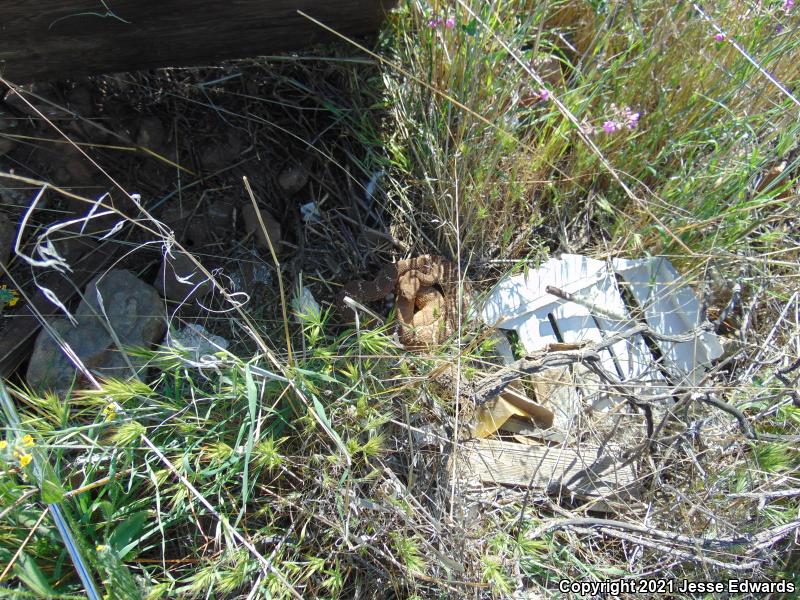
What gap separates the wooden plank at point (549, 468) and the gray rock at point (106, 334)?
40.5 inches

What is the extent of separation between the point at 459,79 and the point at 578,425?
1.18 m

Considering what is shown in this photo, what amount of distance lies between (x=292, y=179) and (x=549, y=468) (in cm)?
127

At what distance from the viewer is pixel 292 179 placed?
6.35 feet

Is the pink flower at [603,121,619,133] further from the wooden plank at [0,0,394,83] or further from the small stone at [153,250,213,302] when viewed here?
the small stone at [153,250,213,302]

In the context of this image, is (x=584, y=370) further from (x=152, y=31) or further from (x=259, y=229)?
(x=152, y=31)

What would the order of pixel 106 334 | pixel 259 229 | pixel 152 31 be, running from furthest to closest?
pixel 259 229
pixel 106 334
pixel 152 31

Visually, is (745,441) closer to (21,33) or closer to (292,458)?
(292,458)

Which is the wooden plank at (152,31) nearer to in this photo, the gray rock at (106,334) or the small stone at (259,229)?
the small stone at (259,229)

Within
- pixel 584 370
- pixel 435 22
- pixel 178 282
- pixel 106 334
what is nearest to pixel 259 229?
pixel 178 282

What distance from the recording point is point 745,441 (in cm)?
169

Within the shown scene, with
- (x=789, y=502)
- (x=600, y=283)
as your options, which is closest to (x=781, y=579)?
(x=789, y=502)

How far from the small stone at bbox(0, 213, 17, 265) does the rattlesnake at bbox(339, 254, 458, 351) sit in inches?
40.6

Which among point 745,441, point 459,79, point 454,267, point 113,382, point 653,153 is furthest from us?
point 653,153

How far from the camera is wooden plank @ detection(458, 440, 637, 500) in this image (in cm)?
171
